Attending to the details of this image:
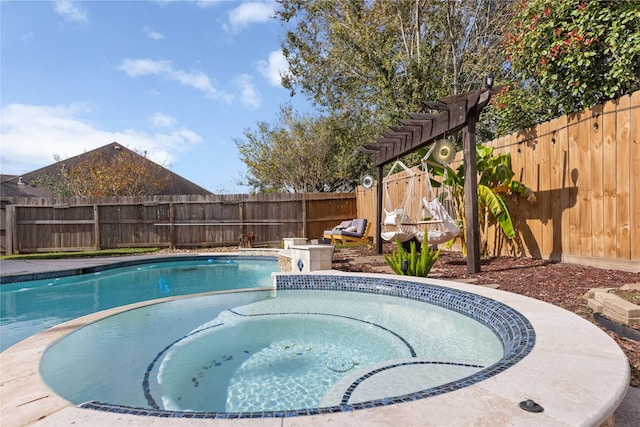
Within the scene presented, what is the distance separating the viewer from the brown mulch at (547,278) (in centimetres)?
332

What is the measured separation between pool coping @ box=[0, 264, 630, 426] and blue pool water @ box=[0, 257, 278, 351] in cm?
267

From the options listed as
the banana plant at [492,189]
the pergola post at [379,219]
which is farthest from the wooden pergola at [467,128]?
the pergola post at [379,219]

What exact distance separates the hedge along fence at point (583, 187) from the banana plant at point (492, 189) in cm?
24

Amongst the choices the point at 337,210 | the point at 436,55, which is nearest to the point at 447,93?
the point at 436,55

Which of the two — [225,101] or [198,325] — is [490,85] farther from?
[225,101]

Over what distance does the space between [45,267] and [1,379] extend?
7702 millimetres

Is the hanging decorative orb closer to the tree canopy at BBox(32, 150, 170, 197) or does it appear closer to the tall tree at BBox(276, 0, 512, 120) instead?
the tall tree at BBox(276, 0, 512, 120)

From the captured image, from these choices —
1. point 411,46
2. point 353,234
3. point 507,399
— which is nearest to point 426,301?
point 507,399

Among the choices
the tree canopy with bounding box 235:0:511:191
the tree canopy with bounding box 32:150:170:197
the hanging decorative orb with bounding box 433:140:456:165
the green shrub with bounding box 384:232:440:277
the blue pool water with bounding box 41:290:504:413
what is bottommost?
the blue pool water with bounding box 41:290:504:413

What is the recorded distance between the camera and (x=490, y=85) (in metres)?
5.23

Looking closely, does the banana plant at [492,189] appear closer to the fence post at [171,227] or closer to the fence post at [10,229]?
the fence post at [171,227]

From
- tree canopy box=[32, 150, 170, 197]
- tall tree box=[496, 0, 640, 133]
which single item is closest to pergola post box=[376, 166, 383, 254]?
tall tree box=[496, 0, 640, 133]

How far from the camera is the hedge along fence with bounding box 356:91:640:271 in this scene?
4.65m

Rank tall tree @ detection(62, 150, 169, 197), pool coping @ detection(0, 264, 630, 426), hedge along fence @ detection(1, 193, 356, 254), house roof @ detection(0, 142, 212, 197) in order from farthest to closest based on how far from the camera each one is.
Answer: house roof @ detection(0, 142, 212, 197) < tall tree @ detection(62, 150, 169, 197) < hedge along fence @ detection(1, 193, 356, 254) < pool coping @ detection(0, 264, 630, 426)
